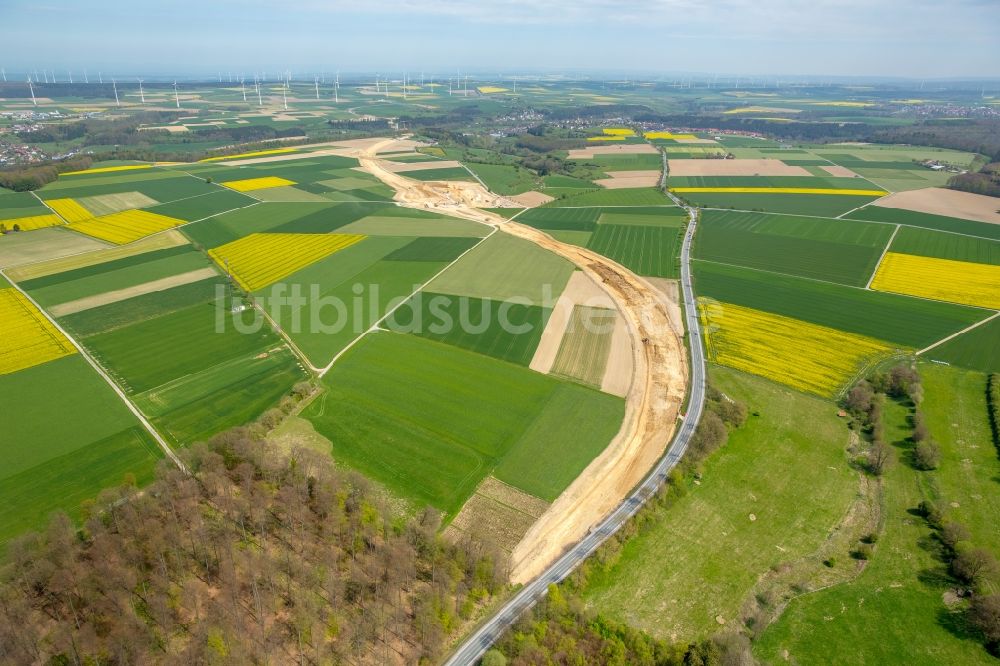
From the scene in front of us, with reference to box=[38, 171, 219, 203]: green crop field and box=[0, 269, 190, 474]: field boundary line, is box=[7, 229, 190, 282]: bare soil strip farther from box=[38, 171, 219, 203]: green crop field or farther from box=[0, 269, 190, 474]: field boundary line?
box=[38, 171, 219, 203]: green crop field

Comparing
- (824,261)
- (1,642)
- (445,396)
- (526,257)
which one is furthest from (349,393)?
(824,261)

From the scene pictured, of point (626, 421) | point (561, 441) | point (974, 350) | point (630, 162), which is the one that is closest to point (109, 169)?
point (630, 162)

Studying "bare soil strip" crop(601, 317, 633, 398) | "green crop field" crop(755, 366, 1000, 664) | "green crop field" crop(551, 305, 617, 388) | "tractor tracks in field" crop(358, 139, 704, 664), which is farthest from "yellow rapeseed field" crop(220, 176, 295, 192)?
"green crop field" crop(755, 366, 1000, 664)

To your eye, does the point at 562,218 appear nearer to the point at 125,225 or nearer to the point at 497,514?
the point at 497,514

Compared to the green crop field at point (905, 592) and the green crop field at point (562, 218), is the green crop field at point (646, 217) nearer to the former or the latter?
the green crop field at point (562, 218)

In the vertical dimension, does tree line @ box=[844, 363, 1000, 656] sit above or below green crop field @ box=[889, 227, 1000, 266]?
below

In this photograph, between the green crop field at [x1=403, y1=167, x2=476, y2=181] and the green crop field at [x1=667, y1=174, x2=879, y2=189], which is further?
the green crop field at [x1=403, y1=167, x2=476, y2=181]
